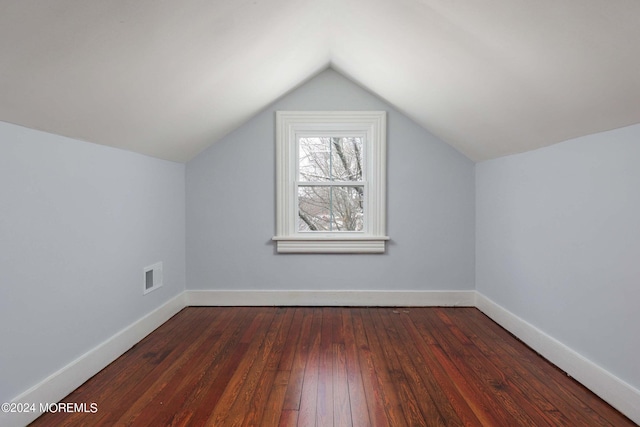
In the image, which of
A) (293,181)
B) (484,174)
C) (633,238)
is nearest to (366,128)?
(293,181)

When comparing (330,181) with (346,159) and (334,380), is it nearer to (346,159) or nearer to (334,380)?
(346,159)

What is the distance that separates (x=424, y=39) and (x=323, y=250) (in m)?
2.30

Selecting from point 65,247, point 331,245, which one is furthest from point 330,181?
point 65,247

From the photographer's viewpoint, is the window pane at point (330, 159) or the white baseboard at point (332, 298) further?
the window pane at point (330, 159)

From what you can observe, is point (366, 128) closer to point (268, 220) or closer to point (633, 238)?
point (268, 220)

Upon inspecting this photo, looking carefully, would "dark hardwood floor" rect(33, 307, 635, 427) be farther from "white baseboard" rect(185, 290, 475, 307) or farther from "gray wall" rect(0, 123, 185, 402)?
"white baseboard" rect(185, 290, 475, 307)

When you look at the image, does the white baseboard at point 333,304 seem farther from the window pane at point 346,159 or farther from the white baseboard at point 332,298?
the window pane at point 346,159

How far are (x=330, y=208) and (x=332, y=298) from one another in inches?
37.1

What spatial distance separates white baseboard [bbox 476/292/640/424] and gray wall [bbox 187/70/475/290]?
2.94 feet

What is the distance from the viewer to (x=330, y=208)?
170 inches

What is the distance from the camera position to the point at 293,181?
4.25 meters

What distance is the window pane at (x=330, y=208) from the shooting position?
14.1 feet

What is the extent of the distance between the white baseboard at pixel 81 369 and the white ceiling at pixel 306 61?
1.32 m

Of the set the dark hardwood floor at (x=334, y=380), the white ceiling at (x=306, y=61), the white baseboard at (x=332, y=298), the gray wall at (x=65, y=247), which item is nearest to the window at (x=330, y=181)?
the white baseboard at (x=332, y=298)
